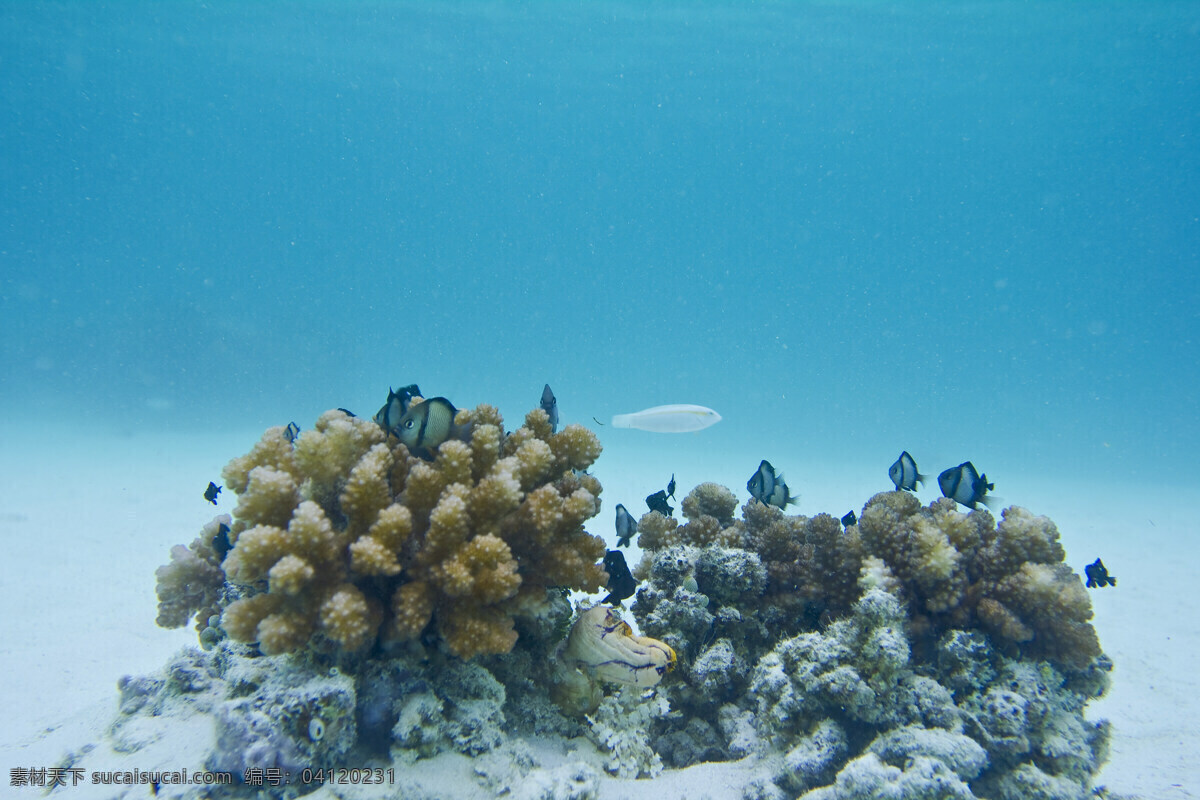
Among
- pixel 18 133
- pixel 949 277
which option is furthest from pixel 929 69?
pixel 18 133

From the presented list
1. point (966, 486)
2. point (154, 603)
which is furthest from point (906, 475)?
point (154, 603)

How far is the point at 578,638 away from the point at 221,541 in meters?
2.17

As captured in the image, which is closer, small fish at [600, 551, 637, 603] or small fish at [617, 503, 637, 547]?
small fish at [600, 551, 637, 603]

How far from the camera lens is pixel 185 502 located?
10.7 metres

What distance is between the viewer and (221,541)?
122 inches

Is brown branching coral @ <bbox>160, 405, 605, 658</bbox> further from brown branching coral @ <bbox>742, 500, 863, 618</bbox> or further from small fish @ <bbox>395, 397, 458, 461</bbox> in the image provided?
brown branching coral @ <bbox>742, 500, 863, 618</bbox>

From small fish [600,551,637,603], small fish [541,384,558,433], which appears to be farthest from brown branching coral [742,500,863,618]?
small fish [541,384,558,433]

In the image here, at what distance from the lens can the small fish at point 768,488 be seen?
4301 mm

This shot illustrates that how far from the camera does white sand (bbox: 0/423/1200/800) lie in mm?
3100

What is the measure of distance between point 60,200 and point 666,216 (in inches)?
3692

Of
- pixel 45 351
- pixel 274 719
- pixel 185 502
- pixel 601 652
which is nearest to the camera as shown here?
pixel 274 719

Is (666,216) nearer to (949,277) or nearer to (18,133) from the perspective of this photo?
(949,277)

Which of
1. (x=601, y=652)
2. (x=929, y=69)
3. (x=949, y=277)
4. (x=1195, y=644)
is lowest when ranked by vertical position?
(x=1195, y=644)

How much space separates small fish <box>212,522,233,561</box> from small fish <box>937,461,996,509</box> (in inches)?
192
